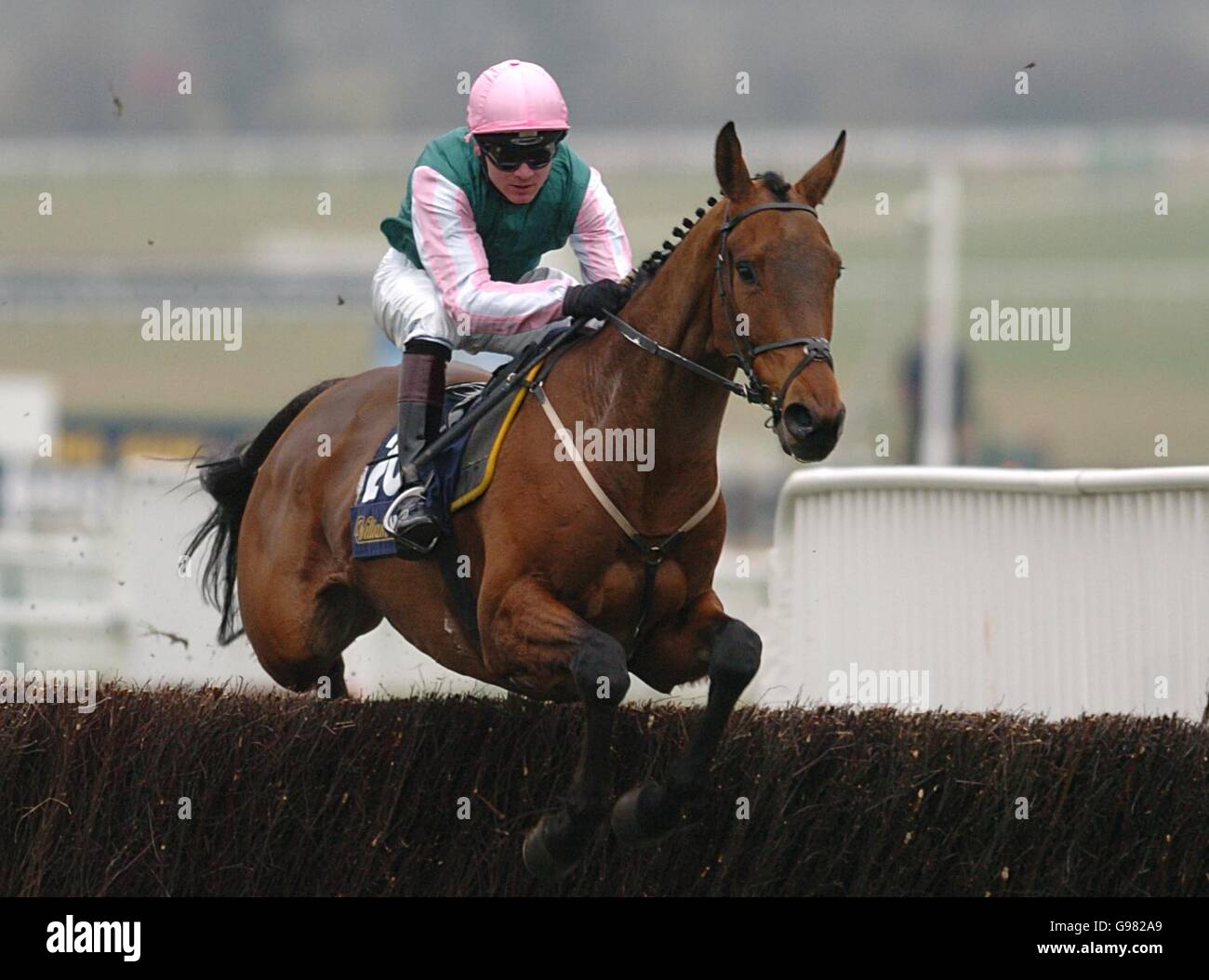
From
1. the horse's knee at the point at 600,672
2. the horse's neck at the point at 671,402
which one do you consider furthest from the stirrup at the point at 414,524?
the horse's knee at the point at 600,672

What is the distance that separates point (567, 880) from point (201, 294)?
49.8 ft

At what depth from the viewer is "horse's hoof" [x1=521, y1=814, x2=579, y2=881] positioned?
4.70 meters

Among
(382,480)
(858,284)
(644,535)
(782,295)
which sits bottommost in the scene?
(644,535)

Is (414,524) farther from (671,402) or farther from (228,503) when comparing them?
(228,503)

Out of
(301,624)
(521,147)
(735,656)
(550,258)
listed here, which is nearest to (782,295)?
(735,656)

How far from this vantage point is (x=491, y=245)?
538cm

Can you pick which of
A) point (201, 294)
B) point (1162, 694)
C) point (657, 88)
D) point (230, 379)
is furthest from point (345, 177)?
point (1162, 694)

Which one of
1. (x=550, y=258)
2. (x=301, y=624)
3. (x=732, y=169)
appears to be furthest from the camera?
(x=550, y=258)

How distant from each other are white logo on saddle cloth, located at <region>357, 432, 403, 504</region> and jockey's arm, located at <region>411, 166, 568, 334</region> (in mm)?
521

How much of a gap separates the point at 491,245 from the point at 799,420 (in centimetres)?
156

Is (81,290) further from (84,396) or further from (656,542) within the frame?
(656,542)

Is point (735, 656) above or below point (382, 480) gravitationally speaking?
below
